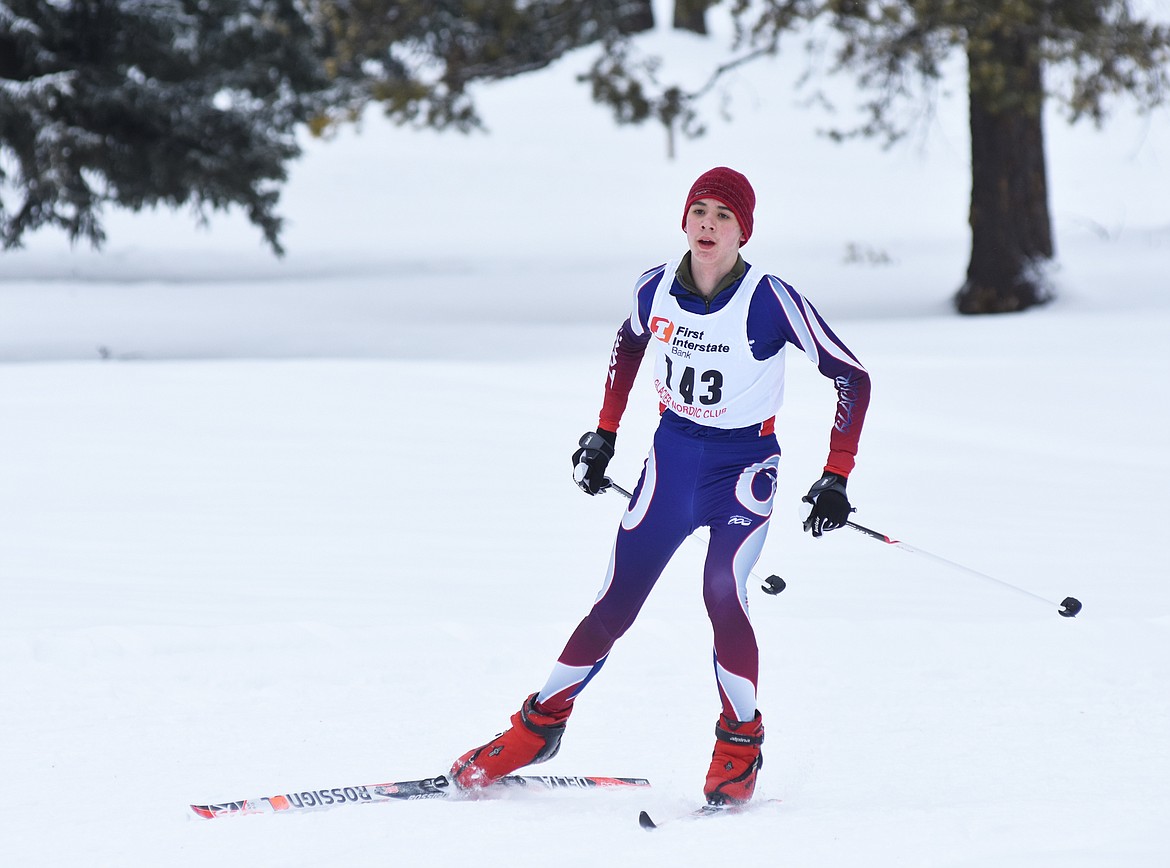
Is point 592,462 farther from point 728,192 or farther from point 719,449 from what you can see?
point 728,192

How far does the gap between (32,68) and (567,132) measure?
2151cm

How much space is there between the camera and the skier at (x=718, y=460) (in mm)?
4203

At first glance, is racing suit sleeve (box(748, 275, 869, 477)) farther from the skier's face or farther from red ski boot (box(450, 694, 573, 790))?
red ski boot (box(450, 694, 573, 790))

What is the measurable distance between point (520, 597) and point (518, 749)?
98.8 inches

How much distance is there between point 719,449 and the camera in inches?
170

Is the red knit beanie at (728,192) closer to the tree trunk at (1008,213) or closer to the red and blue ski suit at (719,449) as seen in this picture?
the red and blue ski suit at (719,449)

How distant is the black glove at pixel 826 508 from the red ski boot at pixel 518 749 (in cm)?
98

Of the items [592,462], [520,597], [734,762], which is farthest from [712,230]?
[520,597]

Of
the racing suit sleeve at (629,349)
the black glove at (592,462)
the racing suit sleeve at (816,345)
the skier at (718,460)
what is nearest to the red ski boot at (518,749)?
the skier at (718,460)

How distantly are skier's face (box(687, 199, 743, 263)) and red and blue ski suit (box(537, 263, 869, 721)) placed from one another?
119 millimetres

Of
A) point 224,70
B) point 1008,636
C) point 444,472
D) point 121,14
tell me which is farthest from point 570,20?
point 1008,636

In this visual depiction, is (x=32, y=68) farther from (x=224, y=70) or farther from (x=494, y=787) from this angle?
(x=494, y=787)

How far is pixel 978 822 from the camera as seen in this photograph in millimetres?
3928

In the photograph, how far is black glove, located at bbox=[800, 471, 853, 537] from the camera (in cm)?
420
